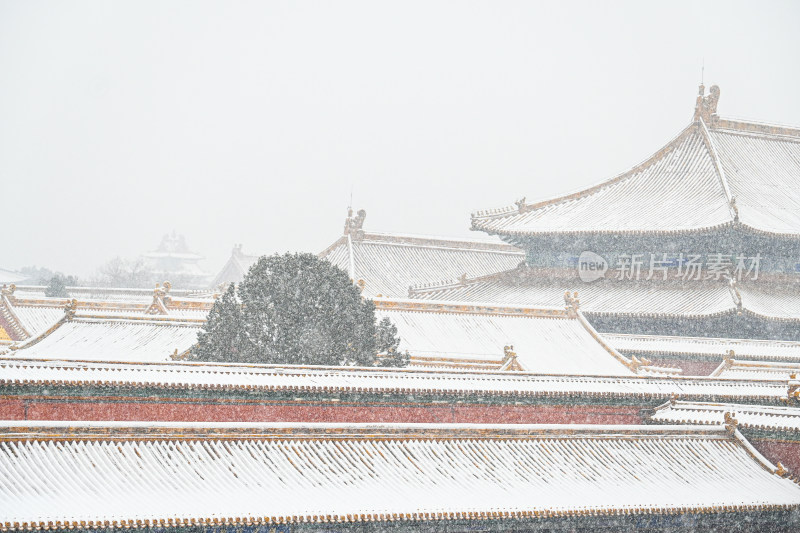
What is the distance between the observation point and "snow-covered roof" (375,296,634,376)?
→ 2294cm

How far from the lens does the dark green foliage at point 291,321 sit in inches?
748

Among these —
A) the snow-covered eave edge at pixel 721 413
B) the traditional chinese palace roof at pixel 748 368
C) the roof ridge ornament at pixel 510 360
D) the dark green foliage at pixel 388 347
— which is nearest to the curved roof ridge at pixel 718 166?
the traditional chinese palace roof at pixel 748 368

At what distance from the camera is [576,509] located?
519 inches

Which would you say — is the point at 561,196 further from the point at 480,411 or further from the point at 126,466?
the point at 126,466

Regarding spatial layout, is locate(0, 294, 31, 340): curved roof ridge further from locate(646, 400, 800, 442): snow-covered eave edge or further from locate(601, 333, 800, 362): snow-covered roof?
locate(646, 400, 800, 442): snow-covered eave edge

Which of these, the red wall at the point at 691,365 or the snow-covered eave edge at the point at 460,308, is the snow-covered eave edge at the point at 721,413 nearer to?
the snow-covered eave edge at the point at 460,308

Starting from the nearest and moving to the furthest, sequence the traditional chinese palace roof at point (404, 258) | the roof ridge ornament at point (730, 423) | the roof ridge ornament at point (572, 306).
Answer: the roof ridge ornament at point (730, 423) → the roof ridge ornament at point (572, 306) → the traditional chinese palace roof at point (404, 258)

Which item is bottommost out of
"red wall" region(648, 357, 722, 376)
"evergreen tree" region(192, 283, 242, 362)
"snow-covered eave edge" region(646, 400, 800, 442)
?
"red wall" region(648, 357, 722, 376)

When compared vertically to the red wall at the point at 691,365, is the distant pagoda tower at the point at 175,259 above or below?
below

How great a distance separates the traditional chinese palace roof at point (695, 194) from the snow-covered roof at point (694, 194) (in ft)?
0.11

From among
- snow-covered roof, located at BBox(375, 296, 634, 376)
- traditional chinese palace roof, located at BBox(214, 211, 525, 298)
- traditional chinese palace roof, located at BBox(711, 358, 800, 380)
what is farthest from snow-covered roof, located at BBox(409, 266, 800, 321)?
traditional chinese palace roof, located at BBox(214, 211, 525, 298)

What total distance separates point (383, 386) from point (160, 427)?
13.6ft

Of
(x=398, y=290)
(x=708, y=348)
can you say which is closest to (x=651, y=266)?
(x=708, y=348)

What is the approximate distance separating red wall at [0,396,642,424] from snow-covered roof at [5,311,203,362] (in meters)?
5.40
